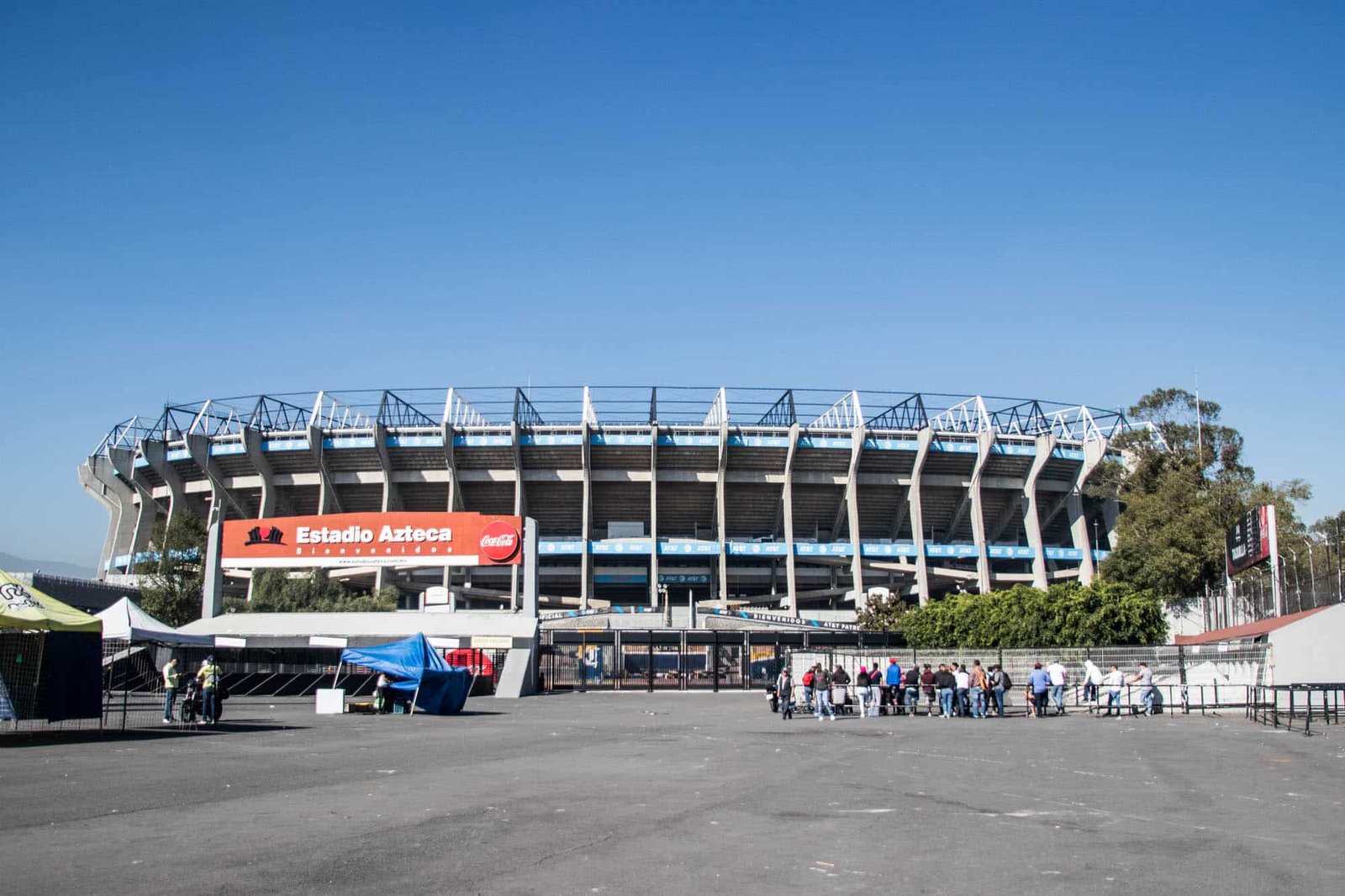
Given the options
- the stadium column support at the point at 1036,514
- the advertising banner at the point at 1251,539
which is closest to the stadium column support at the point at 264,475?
the stadium column support at the point at 1036,514

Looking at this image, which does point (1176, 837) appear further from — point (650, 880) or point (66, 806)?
point (66, 806)

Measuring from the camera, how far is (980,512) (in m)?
82.1

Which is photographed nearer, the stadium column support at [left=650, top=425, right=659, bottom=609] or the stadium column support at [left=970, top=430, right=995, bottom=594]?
the stadium column support at [left=650, top=425, right=659, bottom=609]

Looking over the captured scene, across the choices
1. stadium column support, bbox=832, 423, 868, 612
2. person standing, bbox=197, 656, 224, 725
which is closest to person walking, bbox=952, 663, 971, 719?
person standing, bbox=197, 656, 224, 725

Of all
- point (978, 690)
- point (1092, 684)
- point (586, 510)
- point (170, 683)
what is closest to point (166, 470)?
point (586, 510)

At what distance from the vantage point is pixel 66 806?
11.5m

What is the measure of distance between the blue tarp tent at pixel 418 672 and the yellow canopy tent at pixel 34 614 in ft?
32.3

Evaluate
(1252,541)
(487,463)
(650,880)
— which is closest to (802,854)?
(650,880)

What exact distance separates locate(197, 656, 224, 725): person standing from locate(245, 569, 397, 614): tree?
4035 centimetres

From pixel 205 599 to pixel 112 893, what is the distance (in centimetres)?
5062

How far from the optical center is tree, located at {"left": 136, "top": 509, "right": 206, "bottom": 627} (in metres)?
66.5

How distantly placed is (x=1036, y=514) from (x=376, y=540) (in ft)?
172

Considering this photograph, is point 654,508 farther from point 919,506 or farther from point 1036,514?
point 1036,514

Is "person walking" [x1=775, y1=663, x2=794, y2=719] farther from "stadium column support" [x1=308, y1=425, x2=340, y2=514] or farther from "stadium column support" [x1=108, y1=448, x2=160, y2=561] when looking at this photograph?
"stadium column support" [x1=108, y1=448, x2=160, y2=561]
